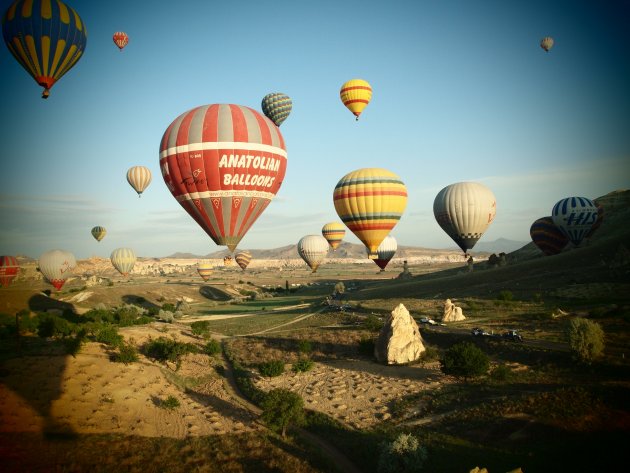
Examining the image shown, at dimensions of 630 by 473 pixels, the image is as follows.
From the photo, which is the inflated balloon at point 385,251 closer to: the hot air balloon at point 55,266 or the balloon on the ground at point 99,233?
the hot air balloon at point 55,266

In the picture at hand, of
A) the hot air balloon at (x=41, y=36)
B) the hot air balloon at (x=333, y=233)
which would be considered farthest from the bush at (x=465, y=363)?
the hot air balloon at (x=333, y=233)

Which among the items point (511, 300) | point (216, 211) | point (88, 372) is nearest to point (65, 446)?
point (88, 372)

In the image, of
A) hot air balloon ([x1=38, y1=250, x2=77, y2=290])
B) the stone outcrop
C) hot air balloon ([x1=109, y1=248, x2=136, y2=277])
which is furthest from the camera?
hot air balloon ([x1=109, y1=248, x2=136, y2=277])

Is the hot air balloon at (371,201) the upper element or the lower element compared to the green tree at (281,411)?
upper

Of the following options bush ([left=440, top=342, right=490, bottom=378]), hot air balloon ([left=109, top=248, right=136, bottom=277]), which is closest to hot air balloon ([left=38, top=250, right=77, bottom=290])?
hot air balloon ([left=109, top=248, right=136, bottom=277])

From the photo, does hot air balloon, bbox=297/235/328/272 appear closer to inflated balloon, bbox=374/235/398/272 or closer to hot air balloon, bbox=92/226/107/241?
inflated balloon, bbox=374/235/398/272

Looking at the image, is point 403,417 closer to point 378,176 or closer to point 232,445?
point 232,445

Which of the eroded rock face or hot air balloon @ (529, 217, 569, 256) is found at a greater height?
hot air balloon @ (529, 217, 569, 256)
